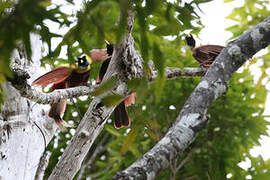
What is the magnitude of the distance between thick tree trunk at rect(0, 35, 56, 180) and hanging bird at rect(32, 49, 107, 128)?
0.23 feet

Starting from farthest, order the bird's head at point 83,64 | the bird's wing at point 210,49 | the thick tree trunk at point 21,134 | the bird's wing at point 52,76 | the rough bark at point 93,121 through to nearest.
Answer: the bird's wing at point 210,49 → the bird's head at point 83,64 → the bird's wing at point 52,76 → the thick tree trunk at point 21,134 → the rough bark at point 93,121

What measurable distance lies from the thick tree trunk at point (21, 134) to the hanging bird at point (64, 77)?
71 mm

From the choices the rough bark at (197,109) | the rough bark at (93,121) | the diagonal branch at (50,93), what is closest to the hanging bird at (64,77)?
the diagonal branch at (50,93)

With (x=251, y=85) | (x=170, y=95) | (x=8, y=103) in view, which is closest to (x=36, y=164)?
(x=8, y=103)

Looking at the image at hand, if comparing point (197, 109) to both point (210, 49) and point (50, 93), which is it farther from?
point (210, 49)

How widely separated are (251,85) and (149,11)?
3.08m

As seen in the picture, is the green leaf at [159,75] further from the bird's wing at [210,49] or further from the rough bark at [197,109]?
the bird's wing at [210,49]

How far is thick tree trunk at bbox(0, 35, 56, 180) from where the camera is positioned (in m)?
1.95

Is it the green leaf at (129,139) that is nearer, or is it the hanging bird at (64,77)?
the green leaf at (129,139)

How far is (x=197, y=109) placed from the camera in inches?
49.6

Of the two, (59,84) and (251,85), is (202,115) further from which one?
(251,85)

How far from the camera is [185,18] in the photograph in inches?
48.1

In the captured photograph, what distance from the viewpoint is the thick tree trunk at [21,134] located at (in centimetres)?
195

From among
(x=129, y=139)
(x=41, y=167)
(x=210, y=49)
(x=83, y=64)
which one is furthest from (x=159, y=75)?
(x=210, y=49)
